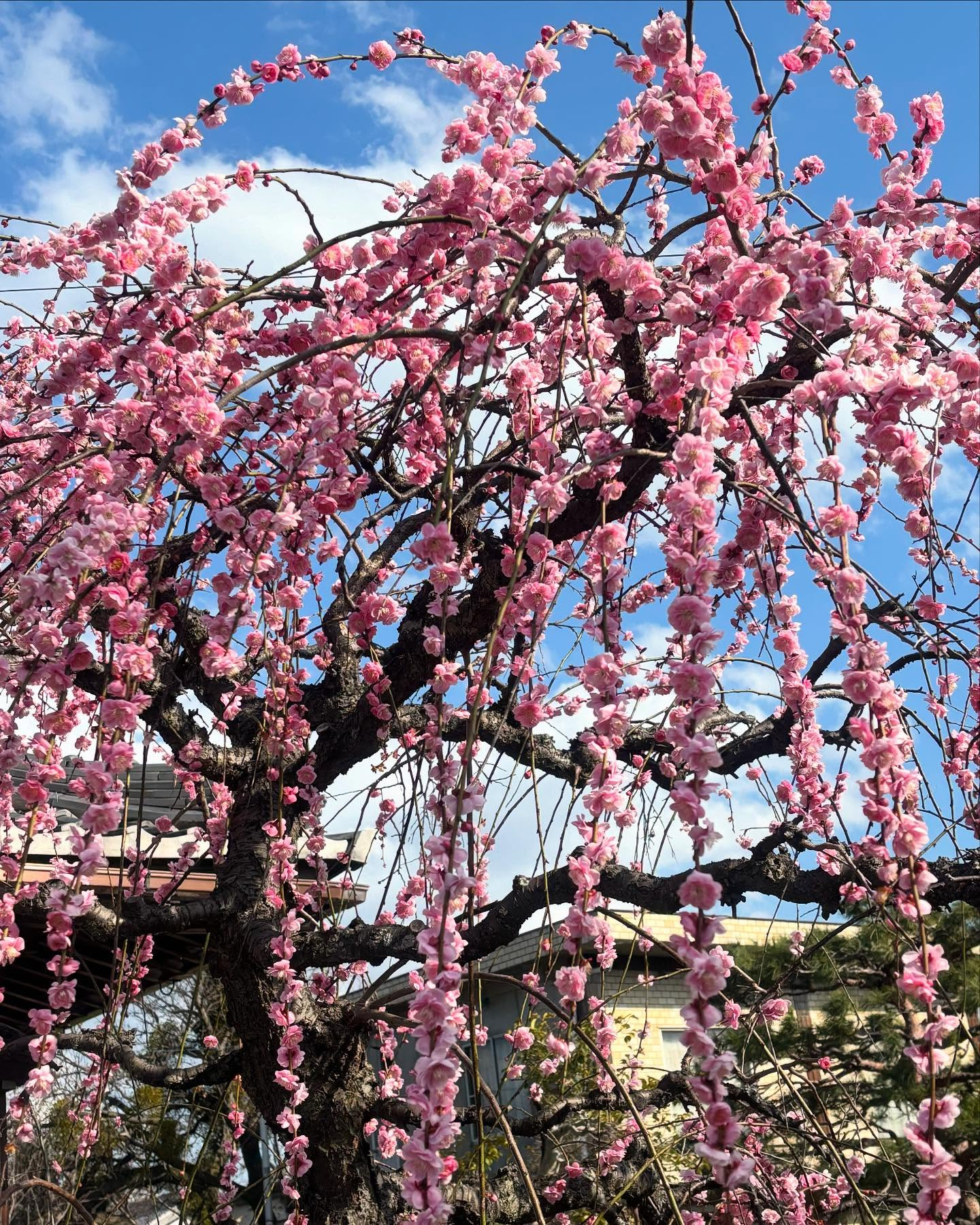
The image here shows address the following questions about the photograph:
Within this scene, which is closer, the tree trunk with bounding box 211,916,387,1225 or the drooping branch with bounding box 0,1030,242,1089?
the tree trunk with bounding box 211,916,387,1225

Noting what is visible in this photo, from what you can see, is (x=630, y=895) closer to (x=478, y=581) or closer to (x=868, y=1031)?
(x=478, y=581)

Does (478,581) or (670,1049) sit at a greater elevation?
(478,581)

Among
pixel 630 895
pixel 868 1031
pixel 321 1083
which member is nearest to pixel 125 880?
pixel 321 1083

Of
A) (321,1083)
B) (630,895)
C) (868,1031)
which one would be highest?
(630,895)

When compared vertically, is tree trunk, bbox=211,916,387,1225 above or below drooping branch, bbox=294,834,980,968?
below

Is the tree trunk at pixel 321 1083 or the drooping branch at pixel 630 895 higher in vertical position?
the drooping branch at pixel 630 895

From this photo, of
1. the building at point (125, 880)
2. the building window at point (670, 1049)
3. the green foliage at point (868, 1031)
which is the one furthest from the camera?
the building window at point (670, 1049)

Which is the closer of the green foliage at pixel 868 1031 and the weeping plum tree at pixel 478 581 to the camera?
the weeping plum tree at pixel 478 581

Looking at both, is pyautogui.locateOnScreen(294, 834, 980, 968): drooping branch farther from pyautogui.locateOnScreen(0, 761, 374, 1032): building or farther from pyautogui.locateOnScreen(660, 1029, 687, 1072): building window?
pyautogui.locateOnScreen(660, 1029, 687, 1072): building window

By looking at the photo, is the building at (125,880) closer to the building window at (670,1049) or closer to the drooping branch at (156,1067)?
the drooping branch at (156,1067)

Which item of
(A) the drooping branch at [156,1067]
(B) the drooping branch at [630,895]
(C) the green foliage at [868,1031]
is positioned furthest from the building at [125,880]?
(C) the green foliage at [868,1031]

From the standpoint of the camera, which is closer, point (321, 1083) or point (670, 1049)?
point (321, 1083)

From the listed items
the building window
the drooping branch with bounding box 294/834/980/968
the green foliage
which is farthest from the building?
the building window

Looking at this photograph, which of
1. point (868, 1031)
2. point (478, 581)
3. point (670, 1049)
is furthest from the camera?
point (670, 1049)
